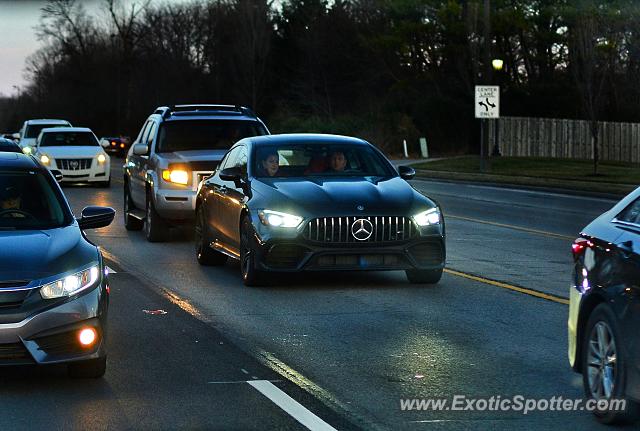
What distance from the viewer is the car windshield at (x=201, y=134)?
19.3 meters

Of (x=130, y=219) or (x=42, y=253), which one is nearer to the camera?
(x=42, y=253)

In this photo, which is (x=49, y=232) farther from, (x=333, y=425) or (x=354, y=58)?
(x=354, y=58)

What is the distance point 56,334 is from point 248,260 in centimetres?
533

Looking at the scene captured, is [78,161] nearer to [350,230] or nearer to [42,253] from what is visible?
[350,230]

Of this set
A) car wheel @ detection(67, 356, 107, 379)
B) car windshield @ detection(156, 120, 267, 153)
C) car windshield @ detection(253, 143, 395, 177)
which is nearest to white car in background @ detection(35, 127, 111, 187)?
car windshield @ detection(156, 120, 267, 153)

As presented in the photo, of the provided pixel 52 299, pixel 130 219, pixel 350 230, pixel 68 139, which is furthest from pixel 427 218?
pixel 68 139

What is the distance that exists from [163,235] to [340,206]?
6.50 metres

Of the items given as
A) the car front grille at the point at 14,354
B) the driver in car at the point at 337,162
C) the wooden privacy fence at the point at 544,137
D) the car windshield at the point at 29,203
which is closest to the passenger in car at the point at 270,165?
the driver in car at the point at 337,162

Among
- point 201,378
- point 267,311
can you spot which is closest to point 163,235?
point 267,311

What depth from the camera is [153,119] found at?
20.2m

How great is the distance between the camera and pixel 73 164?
34406mm

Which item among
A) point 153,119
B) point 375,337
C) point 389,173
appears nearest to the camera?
point 375,337

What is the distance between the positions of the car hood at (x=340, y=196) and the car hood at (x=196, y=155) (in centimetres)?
509

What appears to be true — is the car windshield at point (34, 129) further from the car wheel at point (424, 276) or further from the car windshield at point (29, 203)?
the car windshield at point (29, 203)
